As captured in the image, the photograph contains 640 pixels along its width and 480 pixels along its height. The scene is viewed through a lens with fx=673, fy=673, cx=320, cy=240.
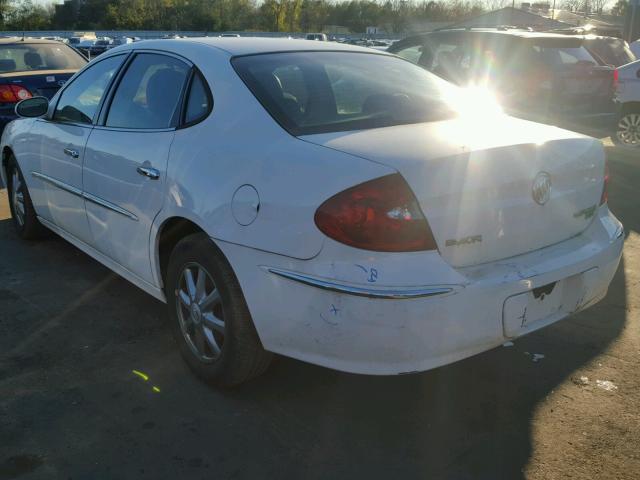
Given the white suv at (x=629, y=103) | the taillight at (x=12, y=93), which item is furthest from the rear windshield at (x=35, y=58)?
the white suv at (x=629, y=103)

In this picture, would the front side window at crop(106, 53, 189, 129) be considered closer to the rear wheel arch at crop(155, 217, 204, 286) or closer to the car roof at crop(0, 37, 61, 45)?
the rear wheel arch at crop(155, 217, 204, 286)

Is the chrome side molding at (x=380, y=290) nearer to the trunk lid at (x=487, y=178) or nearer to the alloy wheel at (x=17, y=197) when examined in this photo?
the trunk lid at (x=487, y=178)

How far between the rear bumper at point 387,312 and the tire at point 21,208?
3.04 metres

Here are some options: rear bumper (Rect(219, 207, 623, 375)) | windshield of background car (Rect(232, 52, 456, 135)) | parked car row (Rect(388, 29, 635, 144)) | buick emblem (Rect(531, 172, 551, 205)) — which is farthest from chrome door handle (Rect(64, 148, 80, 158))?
parked car row (Rect(388, 29, 635, 144))

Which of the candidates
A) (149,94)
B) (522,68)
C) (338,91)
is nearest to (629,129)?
(522,68)

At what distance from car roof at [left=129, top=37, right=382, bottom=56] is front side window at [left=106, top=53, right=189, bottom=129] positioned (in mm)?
107

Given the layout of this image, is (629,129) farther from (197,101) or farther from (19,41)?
(19,41)

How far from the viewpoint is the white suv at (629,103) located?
9.89 metres

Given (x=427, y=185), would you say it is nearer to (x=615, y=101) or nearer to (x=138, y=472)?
(x=138, y=472)

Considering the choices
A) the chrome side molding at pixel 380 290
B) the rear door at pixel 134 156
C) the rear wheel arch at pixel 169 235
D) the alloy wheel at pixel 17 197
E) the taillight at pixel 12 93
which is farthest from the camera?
the taillight at pixel 12 93

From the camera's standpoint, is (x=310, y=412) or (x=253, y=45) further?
(x=253, y=45)

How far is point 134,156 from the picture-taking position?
3.48 m

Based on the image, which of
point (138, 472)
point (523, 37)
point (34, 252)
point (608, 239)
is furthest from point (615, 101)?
point (138, 472)

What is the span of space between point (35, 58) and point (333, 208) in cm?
812
